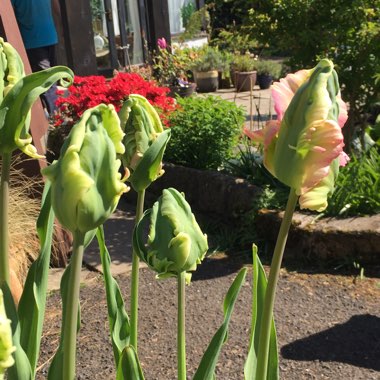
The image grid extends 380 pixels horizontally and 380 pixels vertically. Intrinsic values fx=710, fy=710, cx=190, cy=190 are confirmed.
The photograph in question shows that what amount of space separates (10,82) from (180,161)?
4426 millimetres

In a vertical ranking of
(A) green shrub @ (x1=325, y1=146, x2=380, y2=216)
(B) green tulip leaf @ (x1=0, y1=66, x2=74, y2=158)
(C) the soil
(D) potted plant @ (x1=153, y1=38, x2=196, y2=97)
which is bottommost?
(D) potted plant @ (x1=153, y1=38, x2=196, y2=97)

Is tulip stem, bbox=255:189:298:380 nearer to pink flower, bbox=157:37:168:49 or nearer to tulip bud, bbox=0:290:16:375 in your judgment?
tulip bud, bbox=0:290:16:375

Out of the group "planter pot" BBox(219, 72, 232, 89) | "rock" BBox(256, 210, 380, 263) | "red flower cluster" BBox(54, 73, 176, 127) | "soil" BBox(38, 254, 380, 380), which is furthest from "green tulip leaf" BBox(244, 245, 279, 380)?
"planter pot" BBox(219, 72, 232, 89)

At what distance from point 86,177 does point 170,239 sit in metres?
0.29

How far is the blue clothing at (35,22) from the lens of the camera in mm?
7164

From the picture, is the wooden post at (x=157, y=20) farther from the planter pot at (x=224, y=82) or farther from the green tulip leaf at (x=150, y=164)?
the green tulip leaf at (x=150, y=164)

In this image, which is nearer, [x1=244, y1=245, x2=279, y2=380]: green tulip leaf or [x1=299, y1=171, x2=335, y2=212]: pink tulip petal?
[x1=299, y1=171, x2=335, y2=212]: pink tulip petal

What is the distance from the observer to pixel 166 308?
3723 millimetres

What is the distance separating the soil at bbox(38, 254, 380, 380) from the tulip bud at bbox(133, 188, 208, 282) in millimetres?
2047

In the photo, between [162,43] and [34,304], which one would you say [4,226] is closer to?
[34,304]

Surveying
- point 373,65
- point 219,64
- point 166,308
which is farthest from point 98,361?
point 219,64

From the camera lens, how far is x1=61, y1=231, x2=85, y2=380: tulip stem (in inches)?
33.3

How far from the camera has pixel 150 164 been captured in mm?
1122

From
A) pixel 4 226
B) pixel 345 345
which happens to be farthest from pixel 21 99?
pixel 345 345
